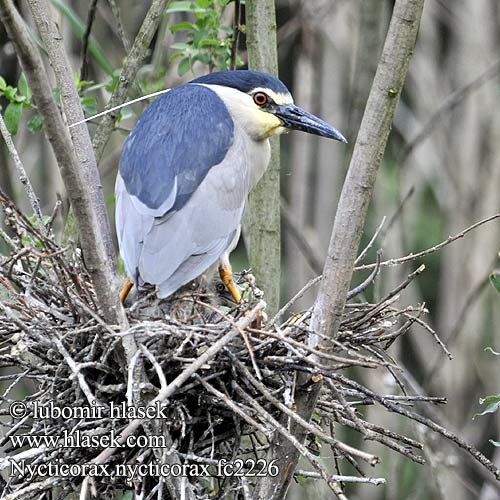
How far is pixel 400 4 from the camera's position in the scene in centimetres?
169

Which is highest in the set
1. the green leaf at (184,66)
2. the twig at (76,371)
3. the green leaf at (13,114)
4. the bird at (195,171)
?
the green leaf at (184,66)

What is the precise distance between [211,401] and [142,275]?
1.43ft

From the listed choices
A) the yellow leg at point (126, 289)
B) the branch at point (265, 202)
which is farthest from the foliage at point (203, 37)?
the yellow leg at point (126, 289)

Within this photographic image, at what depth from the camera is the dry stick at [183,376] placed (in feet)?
5.28

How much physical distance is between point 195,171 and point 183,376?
92cm

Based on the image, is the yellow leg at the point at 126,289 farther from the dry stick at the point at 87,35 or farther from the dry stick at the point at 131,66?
the dry stick at the point at 87,35

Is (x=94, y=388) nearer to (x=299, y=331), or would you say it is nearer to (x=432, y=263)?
(x=299, y=331)

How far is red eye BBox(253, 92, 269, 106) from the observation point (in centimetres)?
266

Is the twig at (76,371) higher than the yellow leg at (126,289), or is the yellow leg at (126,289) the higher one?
the twig at (76,371)

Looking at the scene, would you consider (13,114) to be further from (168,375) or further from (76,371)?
(76,371)

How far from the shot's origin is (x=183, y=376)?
5.45 ft

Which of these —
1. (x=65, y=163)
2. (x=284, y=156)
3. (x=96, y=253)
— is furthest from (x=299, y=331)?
(x=284, y=156)

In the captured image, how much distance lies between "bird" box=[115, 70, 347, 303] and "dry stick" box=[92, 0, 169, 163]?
108mm

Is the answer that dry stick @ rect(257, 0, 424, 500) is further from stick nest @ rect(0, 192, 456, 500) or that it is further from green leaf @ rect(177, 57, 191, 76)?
green leaf @ rect(177, 57, 191, 76)
